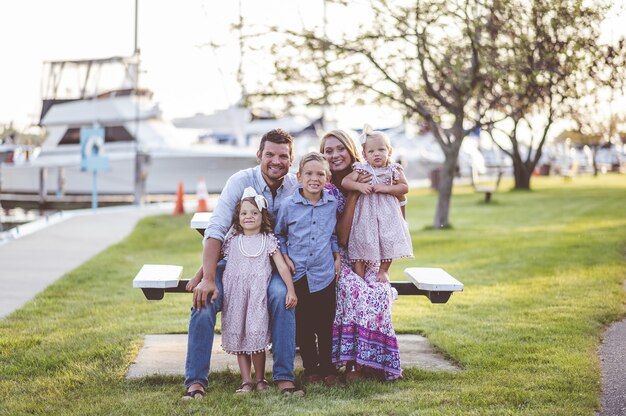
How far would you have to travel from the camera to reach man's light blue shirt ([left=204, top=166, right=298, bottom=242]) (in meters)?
5.49

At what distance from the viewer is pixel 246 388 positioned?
5.25 m

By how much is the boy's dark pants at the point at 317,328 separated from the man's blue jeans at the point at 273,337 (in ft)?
0.65

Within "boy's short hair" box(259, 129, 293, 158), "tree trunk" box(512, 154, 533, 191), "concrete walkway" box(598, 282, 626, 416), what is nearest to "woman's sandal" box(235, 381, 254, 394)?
"boy's short hair" box(259, 129, 293, 158)

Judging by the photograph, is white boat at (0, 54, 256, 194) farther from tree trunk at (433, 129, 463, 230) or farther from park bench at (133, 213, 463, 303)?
park bench at (133, 213, 463, 303)

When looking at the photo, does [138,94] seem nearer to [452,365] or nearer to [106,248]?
[106,248]

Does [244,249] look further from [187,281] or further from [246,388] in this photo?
[246,388]

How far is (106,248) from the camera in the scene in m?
14.9

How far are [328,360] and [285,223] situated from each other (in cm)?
95

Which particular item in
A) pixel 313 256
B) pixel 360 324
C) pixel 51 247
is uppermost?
pixel 313 256

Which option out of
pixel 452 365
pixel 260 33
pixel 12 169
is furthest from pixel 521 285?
pixel 12 169

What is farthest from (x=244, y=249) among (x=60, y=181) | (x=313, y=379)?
(x=60, y=181)

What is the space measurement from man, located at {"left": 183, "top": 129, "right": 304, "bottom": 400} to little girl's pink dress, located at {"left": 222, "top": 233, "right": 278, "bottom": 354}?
0.06m

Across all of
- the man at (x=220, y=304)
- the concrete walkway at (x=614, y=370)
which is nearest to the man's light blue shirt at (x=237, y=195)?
the man at (x=220, y=304)

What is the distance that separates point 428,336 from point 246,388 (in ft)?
7.44
